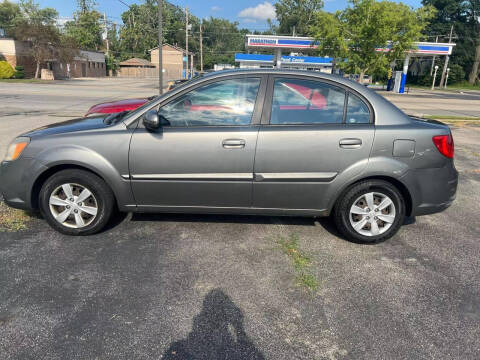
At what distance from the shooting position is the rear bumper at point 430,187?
353 cm

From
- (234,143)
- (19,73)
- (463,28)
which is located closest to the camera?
(234,143)

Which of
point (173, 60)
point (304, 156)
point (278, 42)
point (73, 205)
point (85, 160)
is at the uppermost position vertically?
point (278, 42)

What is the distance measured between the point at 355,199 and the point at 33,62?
54.5 m

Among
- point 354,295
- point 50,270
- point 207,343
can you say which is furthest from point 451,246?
point 50,270

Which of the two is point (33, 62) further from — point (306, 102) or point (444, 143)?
point (444, 143)

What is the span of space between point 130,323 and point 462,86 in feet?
236

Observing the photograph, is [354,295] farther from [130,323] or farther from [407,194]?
[130,323]

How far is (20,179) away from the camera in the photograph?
3609mm

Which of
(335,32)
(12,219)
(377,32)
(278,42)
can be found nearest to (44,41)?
(278,42)

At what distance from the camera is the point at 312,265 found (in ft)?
10.9

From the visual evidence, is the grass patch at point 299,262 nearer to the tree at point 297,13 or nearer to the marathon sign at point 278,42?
the marathon sign at point 278,42

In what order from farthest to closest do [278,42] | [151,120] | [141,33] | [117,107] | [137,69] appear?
[141,33]
[137,69]
[278,42]
[117,107]
[151,120]

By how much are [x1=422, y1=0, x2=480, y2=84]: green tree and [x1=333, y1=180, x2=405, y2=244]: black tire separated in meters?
72.1

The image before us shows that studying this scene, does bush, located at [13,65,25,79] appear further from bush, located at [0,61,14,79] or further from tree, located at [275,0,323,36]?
tree, located at [275,0,323,36]
